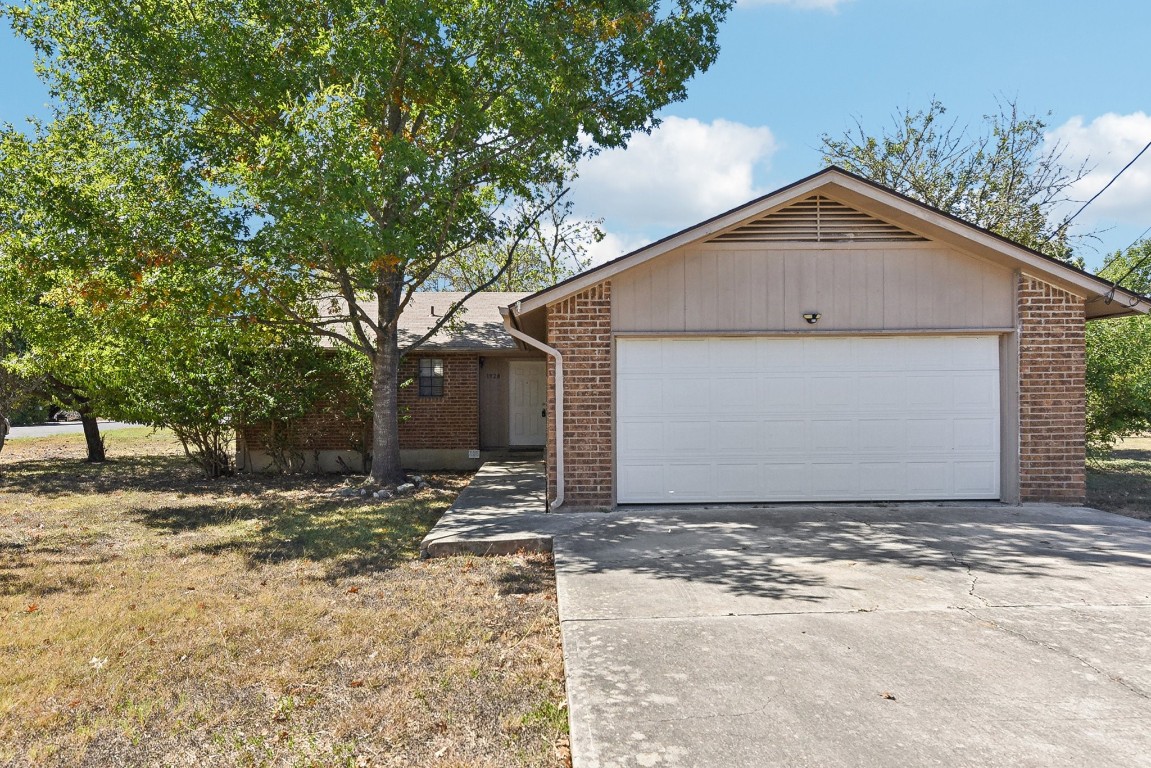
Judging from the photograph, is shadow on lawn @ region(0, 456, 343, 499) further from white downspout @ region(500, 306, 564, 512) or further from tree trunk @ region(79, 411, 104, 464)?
white downspout @ region(500, 306, 564, 512)

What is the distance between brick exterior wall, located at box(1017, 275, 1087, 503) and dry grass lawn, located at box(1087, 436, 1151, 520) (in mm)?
1327

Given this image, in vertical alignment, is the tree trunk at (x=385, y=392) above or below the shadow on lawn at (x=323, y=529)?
above

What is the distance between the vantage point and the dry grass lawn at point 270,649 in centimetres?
344

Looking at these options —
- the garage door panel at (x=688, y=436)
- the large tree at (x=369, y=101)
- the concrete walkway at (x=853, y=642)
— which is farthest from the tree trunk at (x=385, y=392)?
the garage door panel at (x=688, y=436)

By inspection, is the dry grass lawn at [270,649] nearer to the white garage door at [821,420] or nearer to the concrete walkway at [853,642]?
the concrete walkway at [853,642]

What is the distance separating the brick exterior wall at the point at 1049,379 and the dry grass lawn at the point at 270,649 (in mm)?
6166

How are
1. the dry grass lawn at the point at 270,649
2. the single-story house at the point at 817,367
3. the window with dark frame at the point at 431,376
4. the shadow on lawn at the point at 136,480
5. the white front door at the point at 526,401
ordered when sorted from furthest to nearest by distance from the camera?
the white front door at the point at 526,401, the window with dark frame at the point at 431,376, the shadow on lawn at the point at 136,480, the single-story house at the point at 817,367, the dry grass lawn at the point at 270,649

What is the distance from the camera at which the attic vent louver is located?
28.0ft

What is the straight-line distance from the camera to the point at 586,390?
8469 millimetres

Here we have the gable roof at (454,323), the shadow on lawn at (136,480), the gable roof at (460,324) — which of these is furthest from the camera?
the gable roof at (460,324)

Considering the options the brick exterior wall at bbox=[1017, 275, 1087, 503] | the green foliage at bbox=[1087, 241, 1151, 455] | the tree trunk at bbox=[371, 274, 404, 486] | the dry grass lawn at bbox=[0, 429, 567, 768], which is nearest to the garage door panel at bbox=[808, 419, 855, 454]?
the brick exterior wall at bbox=[1017, 275, 1087, 503]

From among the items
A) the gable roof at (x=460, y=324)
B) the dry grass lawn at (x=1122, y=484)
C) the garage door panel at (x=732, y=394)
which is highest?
the gable roof at (x=460, y=324)

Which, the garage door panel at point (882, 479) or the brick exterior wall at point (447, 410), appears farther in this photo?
the brick exterior wall at point (447, 410)

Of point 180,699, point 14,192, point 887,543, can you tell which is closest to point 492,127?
point 14,192
